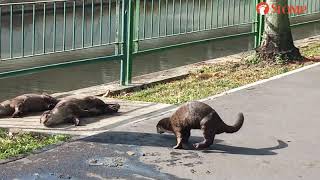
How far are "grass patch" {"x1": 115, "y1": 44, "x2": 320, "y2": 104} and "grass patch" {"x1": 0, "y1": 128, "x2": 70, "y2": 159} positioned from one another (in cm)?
211

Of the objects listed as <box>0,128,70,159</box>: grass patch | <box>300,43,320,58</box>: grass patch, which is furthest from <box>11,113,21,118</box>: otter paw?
<box>300,43,320,58</box>: grass patch

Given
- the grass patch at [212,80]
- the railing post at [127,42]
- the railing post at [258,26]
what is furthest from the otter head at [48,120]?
the railing post at [258,26]

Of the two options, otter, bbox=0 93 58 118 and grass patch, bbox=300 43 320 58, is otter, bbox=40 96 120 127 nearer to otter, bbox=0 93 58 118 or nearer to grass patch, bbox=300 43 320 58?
otter, bbox=0 93 58 118

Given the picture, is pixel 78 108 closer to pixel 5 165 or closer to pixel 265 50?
pixel 5 165

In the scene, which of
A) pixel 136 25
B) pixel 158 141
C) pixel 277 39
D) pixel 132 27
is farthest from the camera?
pixel 277 39

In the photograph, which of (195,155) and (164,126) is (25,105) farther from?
(195,155)

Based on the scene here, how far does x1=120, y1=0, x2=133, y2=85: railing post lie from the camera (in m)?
8.86

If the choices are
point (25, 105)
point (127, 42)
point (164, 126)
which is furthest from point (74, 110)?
point (127, 42)

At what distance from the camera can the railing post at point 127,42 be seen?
8.86 m

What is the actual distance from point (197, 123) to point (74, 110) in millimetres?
1618

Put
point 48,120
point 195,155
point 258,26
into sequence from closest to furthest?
point 195,155
point 48,120
point 258,26

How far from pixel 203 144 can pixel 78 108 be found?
169 centimetres

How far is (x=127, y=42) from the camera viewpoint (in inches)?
356

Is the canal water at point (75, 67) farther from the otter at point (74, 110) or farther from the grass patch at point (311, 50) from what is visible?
the otter at point (74, 110)
